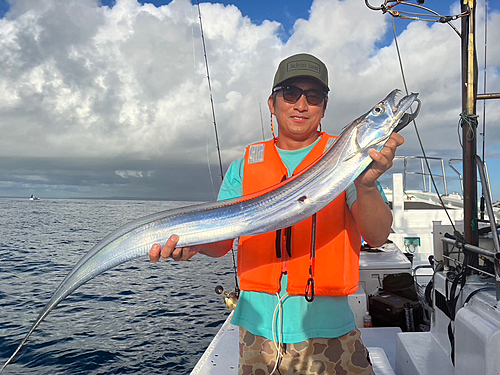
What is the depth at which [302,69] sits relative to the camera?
262 cm

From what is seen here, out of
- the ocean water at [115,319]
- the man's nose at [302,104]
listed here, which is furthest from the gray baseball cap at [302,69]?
the ocean water at [115,319]

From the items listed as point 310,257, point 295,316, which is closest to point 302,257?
point 310,257

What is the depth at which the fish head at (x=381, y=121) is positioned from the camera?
2.07 m

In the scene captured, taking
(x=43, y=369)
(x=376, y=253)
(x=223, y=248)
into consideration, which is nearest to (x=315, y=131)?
(x=223, y=248)

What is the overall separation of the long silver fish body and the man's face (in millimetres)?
523

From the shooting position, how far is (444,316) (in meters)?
3.46

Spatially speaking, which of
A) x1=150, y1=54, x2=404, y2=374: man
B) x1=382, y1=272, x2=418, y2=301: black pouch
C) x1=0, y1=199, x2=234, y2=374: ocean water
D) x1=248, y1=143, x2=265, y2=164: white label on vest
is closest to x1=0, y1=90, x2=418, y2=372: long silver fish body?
x1=150, y1=54, x2=404, y2=374: man

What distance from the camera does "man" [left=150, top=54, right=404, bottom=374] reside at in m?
2.37

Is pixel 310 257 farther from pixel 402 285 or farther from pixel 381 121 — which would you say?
pixel 402 285

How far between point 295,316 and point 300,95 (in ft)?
5.06

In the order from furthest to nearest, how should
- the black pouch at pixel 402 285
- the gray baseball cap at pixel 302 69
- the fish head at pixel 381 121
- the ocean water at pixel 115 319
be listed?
the ocean water at pixel 115 319
the black pouch at pixel 402 285
the gray baseball cap at pixel 302 69
the fish head at pixel 381 121

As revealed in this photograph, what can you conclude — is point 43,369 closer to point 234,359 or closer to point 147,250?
point 234,359

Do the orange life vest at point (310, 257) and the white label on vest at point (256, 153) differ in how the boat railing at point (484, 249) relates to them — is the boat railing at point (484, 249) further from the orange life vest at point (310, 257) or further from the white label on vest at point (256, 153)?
the white label on vest at point (256, 153)

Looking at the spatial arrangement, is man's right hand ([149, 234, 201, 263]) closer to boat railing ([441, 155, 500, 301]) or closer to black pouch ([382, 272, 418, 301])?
boat railing ([441, 155, 500, 301])
